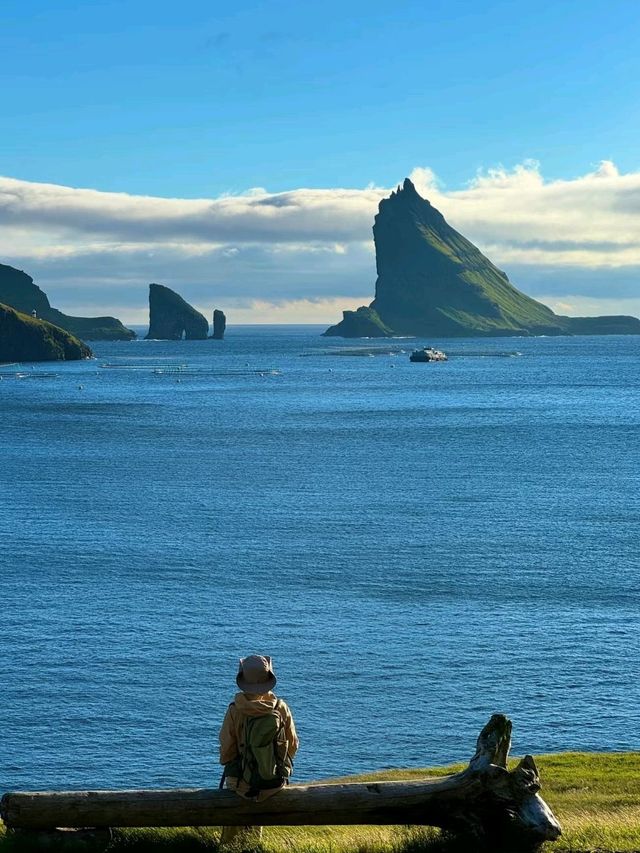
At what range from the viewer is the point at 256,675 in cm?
1702

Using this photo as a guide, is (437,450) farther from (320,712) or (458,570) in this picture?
(320,712)

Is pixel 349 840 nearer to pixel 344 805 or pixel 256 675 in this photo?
pixel 344 805

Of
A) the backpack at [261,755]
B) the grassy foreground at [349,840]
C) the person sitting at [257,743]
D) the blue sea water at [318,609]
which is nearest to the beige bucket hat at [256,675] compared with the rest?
the person sitting at [257,743]

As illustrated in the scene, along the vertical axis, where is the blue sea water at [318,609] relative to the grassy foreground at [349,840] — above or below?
below

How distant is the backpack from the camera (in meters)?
17.5

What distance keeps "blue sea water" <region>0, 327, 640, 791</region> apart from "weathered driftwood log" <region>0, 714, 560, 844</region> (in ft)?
89.0

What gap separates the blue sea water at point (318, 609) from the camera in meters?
48.7

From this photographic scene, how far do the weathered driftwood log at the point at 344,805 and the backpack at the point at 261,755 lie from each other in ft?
0.92

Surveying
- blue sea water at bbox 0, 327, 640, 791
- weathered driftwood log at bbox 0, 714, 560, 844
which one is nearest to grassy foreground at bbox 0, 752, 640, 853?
weathered driftwood log at bbox 0, 714, 560, 844

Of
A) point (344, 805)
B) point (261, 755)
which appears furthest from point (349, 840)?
point (261, 755)

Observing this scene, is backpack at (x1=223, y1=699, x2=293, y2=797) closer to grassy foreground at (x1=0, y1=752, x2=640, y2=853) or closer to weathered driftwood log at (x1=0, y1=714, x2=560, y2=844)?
weathered driftwood log at (x1=0, y1=714, x2=560, y2=844)

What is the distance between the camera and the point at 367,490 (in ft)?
369

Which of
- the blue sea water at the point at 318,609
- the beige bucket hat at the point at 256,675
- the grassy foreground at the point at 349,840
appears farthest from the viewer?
the blue sea water at the point at 318,609

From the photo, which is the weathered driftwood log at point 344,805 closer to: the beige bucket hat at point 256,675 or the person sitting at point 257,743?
the person sitting at point 257,743
